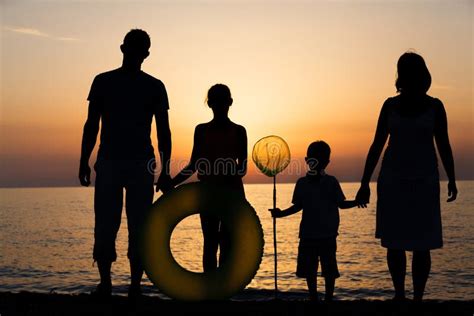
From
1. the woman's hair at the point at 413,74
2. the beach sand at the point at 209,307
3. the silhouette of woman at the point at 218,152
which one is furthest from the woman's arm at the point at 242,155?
the woman's hair at the point at 413,74

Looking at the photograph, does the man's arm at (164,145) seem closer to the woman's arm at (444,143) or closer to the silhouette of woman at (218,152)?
the silhouette of woman at (218,152)

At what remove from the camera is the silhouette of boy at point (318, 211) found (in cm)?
614

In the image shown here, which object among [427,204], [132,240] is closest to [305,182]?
[427,204]

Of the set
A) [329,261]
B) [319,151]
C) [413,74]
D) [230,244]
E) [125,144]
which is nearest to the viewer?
[413,74]

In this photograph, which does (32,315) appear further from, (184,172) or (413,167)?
(413,167)

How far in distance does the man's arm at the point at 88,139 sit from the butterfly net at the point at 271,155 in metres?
2.28

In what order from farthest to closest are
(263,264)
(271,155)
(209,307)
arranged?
(263,264) → (271,155) → (209,307)

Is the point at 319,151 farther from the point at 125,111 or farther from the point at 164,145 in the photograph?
the point at 125,111

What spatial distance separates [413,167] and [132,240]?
2.47m

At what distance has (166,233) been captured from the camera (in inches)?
214

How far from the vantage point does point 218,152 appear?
5500 millimetres

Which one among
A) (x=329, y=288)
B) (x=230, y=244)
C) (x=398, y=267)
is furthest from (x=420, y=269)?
(x=230, y=244)

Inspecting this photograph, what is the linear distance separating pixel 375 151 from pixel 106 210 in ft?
7.75

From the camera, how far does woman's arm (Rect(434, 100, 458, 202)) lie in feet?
16.5
